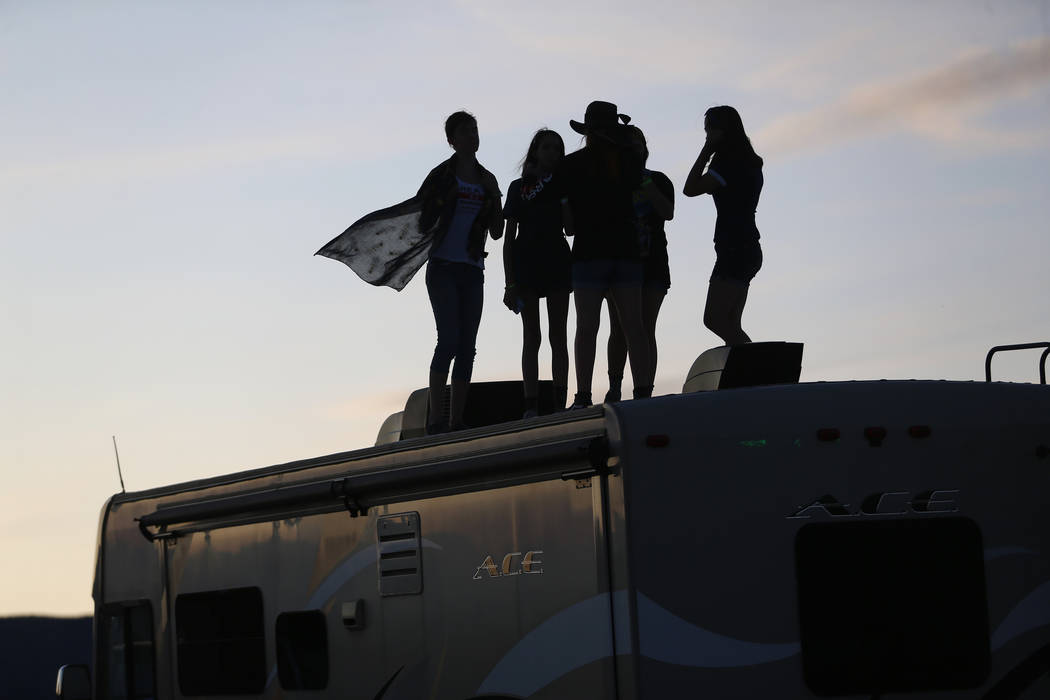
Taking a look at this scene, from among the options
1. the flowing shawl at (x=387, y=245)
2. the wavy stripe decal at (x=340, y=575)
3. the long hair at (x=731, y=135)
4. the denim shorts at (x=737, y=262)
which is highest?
the long hair at (x=731, y=135)

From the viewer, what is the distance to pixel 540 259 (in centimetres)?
957

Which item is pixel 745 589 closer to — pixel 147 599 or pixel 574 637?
pixel 574 637

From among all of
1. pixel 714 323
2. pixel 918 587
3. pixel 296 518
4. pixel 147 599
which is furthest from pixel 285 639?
pixel 918 587

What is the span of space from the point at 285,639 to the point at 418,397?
1.70 meters

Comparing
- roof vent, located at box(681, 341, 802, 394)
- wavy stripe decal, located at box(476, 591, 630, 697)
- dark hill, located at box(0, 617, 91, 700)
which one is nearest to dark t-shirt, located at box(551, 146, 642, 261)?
roof vent, located at box(681, 341, 802, 394)

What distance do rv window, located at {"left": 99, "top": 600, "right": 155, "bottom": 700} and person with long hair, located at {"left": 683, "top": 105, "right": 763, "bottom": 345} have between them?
13.7 ft

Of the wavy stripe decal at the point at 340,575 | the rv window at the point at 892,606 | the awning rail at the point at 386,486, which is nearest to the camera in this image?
the rv window at the point at 892,606

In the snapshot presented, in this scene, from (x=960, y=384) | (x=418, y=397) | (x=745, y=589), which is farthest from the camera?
(x=418, y=397)

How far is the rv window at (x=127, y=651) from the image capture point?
33.3 ft

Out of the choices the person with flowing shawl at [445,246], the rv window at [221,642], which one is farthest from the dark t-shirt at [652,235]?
the rv window at [221,642]

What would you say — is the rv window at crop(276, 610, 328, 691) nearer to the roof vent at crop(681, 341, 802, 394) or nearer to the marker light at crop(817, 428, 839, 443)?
the roof vent at crop(681, 341, 802, 394)

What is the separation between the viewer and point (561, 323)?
9.64 metres

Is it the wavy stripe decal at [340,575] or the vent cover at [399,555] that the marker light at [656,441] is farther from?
the wavy stripe decal at [340,575]

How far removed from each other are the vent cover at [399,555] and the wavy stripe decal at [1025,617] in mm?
2800
